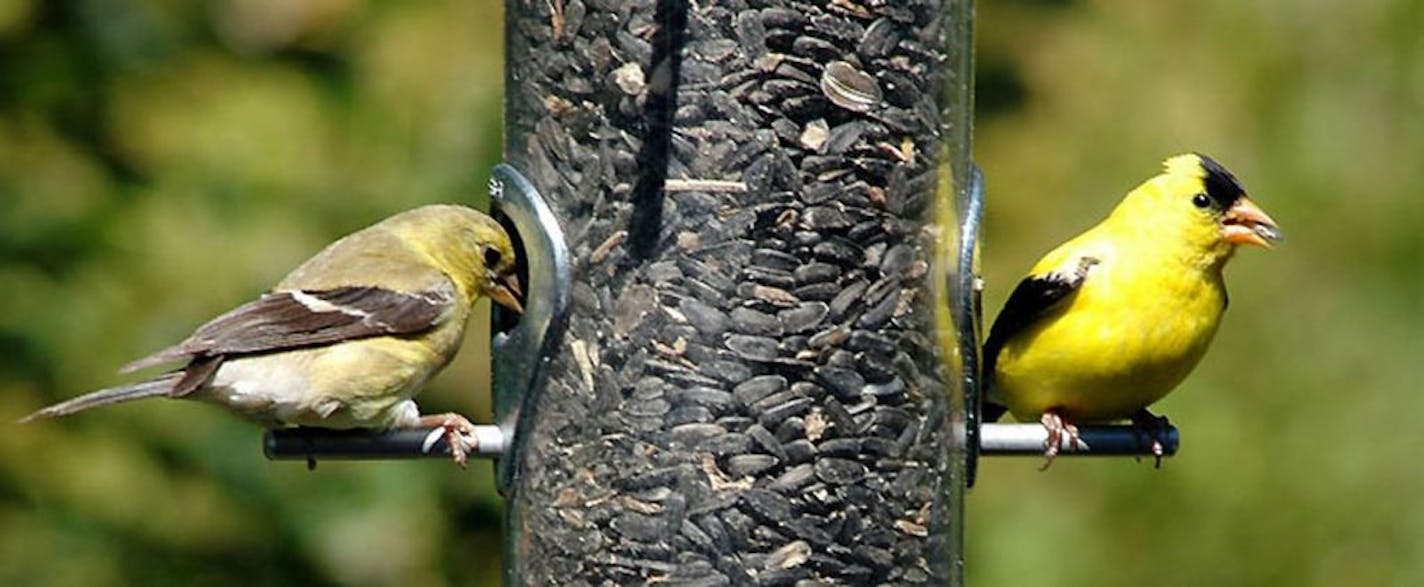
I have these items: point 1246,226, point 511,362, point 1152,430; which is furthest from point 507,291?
point 1246,226

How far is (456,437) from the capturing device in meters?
4.62

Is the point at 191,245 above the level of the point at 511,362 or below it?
below

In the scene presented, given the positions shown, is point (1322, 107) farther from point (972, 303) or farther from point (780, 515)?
point (780, 515)

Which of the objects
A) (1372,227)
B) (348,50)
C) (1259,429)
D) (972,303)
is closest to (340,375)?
(972,303)

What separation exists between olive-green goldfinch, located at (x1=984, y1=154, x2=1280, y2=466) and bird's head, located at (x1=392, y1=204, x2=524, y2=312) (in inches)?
49.8

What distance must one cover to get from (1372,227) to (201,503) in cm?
403

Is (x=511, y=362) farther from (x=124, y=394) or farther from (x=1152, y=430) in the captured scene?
(x=1152, y=430)

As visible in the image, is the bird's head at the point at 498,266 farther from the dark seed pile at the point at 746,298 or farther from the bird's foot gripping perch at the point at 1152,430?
the bird's foot gripping perch at the point at 1152,430

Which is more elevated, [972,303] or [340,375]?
[972,303]

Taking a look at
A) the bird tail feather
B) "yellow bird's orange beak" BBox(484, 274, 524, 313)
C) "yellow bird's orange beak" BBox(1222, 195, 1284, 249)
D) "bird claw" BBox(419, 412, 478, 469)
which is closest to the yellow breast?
"yellow bird's orange beak" BBox(1222, 195, 1284, 249)

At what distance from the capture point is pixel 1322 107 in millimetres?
8164

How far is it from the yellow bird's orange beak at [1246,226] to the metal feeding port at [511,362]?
5.67ft

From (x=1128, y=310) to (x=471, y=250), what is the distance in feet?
5.05

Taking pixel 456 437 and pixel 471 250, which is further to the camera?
pixel 471 250
